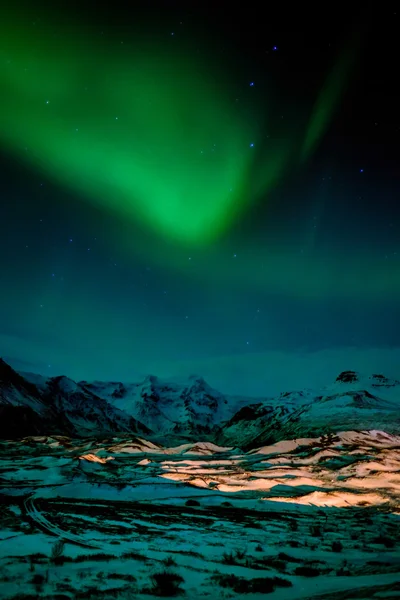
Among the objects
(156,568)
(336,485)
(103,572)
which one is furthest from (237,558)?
(336,485)

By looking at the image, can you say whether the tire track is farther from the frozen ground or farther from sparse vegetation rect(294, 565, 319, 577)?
sparse vegetation rect(294, 565, 319, 577)

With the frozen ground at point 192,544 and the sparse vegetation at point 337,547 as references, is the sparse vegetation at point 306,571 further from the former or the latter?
the sparse vegetation at point 337,547

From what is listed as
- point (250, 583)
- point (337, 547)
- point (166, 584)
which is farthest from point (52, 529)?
point (337, 547)

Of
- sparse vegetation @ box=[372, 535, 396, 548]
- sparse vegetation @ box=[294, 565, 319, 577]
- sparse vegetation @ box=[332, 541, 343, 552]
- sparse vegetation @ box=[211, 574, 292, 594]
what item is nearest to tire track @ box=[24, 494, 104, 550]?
sparse vegetation @ box=[211, 574, 292, 594]

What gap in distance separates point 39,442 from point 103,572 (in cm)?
16168

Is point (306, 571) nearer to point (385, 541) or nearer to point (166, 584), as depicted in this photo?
point (166, 584)

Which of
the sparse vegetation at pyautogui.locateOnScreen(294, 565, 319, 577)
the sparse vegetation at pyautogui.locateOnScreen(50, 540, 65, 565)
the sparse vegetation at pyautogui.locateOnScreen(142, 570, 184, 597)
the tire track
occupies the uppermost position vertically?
the sparse vegetation at pyautogui.locateOnScreen(294, 565, 319, 577)

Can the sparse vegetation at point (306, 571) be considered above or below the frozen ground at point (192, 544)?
above

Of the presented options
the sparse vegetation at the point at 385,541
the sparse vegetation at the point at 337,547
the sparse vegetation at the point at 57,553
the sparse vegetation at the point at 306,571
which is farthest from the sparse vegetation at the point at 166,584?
the sparse vegetation at the point at 385,541

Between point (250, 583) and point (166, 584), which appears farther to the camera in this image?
point (250, 583)

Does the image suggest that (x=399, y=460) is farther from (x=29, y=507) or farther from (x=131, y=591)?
(x=131, y=591)

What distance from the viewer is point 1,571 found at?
1452 cm

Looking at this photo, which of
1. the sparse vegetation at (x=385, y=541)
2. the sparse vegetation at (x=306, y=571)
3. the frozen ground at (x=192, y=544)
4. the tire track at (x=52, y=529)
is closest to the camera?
the frozen ground at (x=192, y=544)

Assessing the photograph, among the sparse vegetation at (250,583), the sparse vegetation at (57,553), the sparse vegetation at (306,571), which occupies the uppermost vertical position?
the sparse vegetation at (306,571)
